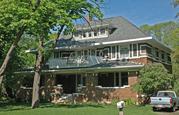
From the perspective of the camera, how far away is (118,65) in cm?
3769

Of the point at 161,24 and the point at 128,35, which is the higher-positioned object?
the point at 161,24

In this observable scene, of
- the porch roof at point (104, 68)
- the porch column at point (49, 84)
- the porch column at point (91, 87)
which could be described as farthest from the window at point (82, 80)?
the porch column at point (49, 84)

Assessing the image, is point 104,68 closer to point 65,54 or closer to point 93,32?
point 93,32

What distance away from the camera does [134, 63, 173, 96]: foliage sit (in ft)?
108

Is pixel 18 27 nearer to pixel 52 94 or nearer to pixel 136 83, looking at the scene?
pixel 136 83

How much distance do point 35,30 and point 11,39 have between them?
328 inches

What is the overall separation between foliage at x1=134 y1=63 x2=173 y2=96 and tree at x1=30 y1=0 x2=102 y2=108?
695 centimetres

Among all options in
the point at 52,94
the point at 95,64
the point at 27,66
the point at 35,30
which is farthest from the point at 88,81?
the point at 35,30

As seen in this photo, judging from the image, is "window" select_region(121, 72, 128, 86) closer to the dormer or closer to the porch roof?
the porch roof

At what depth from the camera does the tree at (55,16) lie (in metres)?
28.2

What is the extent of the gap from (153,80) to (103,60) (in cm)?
927

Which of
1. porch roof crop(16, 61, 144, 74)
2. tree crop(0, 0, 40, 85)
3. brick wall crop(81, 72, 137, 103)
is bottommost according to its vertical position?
brick wall crop(81, 72, 137, 103)

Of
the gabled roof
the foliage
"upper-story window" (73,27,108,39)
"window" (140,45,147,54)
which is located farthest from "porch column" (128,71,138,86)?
"upper-story window" (73,27,108,39)

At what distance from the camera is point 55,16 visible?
29.0 m
